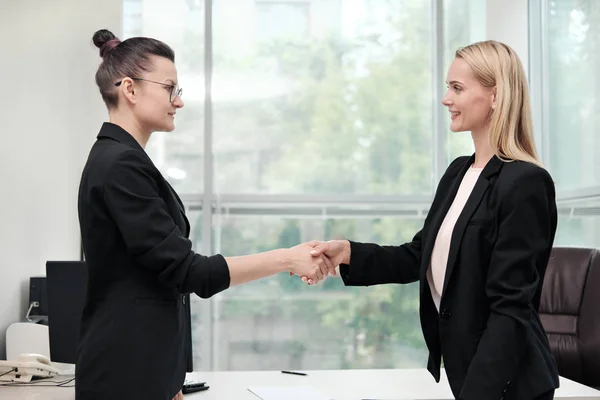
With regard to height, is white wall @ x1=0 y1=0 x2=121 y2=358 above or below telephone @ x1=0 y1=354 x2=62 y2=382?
above

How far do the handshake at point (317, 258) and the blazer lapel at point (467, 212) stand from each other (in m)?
0.62

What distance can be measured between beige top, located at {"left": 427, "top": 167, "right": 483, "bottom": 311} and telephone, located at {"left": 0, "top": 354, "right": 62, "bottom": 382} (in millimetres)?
1608

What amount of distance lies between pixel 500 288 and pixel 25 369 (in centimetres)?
190

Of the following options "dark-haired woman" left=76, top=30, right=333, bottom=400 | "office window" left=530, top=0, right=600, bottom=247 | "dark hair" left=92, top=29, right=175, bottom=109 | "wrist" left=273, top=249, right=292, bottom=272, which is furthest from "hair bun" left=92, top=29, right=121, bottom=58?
"office window" left=530, top=0, right=600, bottom=247

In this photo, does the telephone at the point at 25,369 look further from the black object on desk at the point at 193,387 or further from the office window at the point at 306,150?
the office window at the point at 306,150

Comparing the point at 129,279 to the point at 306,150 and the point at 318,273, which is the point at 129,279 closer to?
the point at 318,273

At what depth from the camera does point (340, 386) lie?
9.00 feet

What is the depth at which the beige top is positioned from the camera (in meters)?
2.14

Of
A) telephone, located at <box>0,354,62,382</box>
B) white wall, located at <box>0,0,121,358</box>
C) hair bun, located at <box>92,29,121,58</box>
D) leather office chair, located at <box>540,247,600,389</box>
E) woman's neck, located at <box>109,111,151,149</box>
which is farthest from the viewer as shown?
white wall, located at <box>0,0,121,358</box>

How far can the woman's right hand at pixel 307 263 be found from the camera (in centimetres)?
246

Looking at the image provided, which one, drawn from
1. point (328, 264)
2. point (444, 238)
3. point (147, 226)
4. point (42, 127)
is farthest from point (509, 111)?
point (42, 127)

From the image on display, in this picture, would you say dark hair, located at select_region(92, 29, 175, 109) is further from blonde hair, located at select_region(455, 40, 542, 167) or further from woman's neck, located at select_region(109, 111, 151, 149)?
blonde hair, located at select_region(455, 40, 542, 167)

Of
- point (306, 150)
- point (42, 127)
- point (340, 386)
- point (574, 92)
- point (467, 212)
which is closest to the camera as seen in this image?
point (467, 212)

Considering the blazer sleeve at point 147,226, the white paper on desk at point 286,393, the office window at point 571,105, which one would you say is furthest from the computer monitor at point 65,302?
the office window at point 571,105
